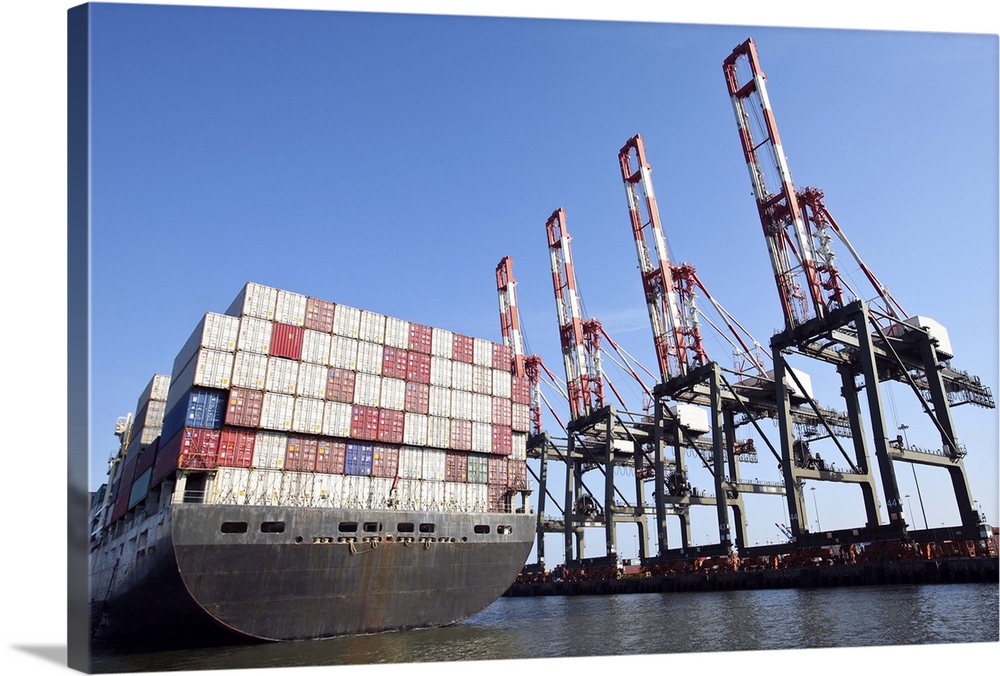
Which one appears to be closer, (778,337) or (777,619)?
(777,619)

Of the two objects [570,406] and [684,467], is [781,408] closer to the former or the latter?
[684,467]

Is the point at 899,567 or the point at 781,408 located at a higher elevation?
the point at 781,408

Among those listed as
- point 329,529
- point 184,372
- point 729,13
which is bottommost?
point 329,529

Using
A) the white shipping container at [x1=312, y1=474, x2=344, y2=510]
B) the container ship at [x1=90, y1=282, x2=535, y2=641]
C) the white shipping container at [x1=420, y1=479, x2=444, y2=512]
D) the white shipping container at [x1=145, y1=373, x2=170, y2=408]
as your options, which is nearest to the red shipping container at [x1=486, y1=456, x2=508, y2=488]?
the container ship at [x1=90, y1=282, x2=535, y2=641]

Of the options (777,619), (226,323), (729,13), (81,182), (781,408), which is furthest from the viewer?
(781,408)

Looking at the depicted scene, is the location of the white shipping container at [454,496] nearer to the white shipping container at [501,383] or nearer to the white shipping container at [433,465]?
the white shipping container at [433,465]

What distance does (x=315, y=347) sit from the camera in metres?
27.2

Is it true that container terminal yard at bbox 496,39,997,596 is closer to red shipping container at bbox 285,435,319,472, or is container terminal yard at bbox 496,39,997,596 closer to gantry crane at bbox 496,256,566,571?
gantry crane at bbox 496,256,566,571

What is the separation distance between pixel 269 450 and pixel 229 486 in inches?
76.3

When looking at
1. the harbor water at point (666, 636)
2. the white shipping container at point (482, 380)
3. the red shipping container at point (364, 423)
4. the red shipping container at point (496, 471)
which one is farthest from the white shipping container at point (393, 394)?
the harbor water at point (666, 636)

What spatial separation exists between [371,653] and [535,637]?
6524mm

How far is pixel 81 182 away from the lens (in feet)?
43.6

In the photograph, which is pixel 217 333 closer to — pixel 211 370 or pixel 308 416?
pixel 211 370

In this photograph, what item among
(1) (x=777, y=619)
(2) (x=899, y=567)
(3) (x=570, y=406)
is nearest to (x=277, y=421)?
(1) (x=777, y=619)
